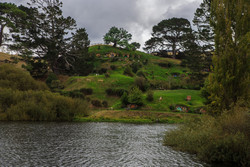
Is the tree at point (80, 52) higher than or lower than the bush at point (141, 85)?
higher

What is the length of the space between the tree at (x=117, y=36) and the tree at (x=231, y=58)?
82.2 meters

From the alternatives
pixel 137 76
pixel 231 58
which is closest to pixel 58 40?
pixel 137 76

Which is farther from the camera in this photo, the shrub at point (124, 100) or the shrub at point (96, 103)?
the shrub at point (96, 103)

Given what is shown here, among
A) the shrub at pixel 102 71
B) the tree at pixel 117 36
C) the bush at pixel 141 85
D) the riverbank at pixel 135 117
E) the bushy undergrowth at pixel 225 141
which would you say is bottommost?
the riverbank at pixel 135 117

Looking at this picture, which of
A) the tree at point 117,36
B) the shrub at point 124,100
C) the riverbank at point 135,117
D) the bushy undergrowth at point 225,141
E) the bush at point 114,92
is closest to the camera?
the bushy undergrowth at point 225,141

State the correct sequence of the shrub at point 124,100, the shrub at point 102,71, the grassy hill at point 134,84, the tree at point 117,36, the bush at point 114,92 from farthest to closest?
the tree at point 117,36
the shrub at point 102,71
the bush at point 114,92
the shrub at point 124,100
the grassy hill at point 134,84

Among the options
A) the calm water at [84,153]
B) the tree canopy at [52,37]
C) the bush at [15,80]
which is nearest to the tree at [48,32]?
the tree canopy at [52,37]

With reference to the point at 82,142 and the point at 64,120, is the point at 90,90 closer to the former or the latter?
the point at 64,120

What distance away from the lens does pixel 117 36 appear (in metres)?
102

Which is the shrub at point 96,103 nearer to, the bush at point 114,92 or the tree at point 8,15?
the bush at point 114,92

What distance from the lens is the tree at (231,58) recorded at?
16.6 metres

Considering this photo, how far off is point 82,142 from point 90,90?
34527mm

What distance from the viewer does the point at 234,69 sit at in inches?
666

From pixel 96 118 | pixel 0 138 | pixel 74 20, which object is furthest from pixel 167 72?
pixel 0 138
